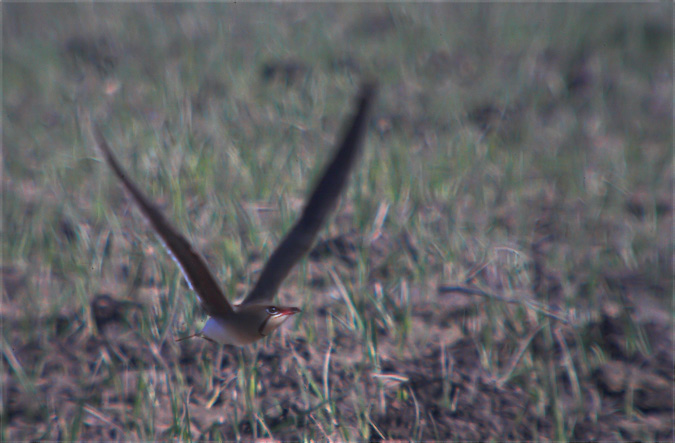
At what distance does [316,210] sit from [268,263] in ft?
0.83

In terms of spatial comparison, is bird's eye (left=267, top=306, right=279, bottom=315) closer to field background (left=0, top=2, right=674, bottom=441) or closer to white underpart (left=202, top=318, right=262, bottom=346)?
white underpart (left=202, top=318, right=262, bottom=346)

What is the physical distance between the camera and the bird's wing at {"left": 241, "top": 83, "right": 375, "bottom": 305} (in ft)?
6.80

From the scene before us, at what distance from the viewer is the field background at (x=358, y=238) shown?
2.00 m

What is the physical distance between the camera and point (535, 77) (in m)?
4.43

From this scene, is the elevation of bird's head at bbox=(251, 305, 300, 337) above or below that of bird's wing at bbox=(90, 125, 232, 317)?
below

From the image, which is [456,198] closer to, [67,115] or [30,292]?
[30,292]

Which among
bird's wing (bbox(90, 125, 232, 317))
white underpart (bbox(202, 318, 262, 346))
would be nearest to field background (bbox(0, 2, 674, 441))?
white underpart (bbox(202, 318, 262, 346))

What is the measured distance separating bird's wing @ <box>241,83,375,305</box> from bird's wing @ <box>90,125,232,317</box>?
0.93 feet

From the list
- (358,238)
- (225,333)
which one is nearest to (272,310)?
(225,333)

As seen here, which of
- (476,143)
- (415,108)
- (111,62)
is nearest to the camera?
(476,143)

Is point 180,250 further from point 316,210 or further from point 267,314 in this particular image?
point 316,210

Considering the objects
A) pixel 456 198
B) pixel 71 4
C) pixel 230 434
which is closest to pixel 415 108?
pixel 456 198

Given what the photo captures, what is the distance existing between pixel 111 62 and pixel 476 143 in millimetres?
2925

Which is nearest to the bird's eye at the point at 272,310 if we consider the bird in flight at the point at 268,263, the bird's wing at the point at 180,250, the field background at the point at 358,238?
the bird in flight at the point at 268,263
